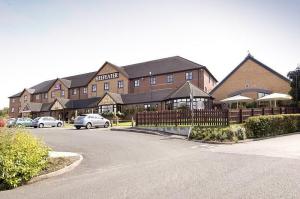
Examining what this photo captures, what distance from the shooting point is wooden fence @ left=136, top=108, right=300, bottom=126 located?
883 inches

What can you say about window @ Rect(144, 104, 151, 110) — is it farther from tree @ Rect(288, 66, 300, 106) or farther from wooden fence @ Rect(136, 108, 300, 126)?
tree @ Rect(288, 66, 300, 106)

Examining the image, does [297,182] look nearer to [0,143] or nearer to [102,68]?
[0,143]

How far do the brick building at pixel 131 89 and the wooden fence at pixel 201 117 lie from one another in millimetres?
14551

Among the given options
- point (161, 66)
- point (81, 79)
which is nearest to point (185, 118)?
point (161, 66)

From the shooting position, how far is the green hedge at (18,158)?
8.45m

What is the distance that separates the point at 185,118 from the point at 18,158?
53.8 ft

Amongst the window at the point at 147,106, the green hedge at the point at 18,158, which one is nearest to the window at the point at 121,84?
the window at the point at 147,106

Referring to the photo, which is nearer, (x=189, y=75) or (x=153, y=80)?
(x=189, y=75)

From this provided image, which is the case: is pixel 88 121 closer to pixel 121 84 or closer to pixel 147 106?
pixel 147 106

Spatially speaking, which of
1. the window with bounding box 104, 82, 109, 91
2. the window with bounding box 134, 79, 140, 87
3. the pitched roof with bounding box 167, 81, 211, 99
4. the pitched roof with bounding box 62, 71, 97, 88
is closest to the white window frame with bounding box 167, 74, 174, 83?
the window with bounding box 134, 79, 140, 87

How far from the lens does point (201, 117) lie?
23.0 metres

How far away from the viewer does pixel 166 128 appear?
23719mm

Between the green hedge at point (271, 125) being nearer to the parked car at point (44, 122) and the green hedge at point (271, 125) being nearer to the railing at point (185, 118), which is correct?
the railing at point (185, 118)

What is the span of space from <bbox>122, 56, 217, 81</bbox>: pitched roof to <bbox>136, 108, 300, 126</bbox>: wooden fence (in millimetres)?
23157
